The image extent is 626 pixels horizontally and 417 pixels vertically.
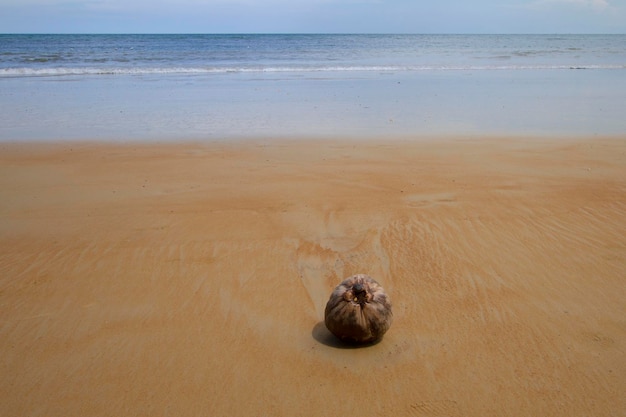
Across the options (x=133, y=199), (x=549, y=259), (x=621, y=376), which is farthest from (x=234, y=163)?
(x=621, y=376)

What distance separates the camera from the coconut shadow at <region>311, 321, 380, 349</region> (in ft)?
10.7

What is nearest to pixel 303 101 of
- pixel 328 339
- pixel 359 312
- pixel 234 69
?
pixel 328 339

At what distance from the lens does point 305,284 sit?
4.12 meters

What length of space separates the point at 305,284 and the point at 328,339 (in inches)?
31.9

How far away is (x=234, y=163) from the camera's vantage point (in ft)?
23.8

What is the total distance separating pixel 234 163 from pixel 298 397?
188 inches

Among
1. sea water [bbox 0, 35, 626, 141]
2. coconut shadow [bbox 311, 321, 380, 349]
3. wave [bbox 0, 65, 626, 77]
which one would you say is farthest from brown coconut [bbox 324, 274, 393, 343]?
wave [bbox 0, 65, 626, 77]

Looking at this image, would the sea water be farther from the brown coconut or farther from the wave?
the brown coconut

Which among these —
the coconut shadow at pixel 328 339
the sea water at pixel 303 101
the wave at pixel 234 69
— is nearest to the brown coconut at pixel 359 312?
the coconut shadow at pixel 328 339

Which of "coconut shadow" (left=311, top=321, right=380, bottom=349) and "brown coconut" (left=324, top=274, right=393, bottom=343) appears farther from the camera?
"coconut shadow" (left=311, top=321, right=380, bottom=349)

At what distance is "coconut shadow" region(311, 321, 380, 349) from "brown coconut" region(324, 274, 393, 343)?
0.04 meters

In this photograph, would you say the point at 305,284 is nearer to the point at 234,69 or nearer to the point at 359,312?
the point at 359,312

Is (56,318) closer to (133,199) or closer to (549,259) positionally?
(133,199)

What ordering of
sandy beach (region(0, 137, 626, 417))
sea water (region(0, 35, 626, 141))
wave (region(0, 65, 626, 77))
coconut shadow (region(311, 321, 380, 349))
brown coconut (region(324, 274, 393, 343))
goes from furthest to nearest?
wave (region(0, 65, 626, 77)), sea water (region(0, 35, 626, 141)), coconut shadow (region(311, 321, 380, 349)), brown coconut (region(324, 274, 393, 343)), sandy beach (region(0, 137, 626, 417))
